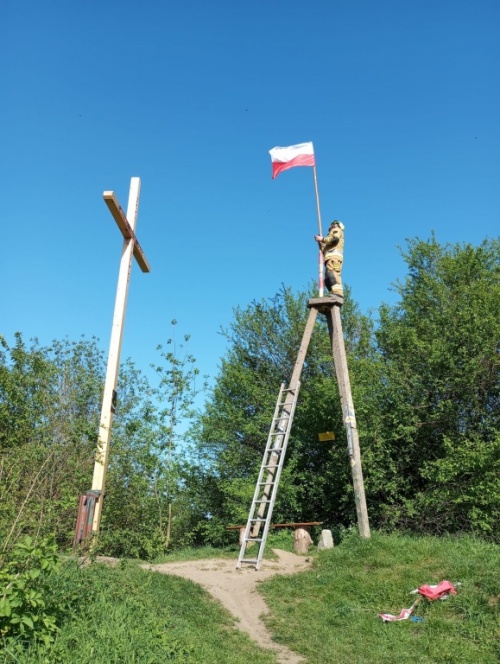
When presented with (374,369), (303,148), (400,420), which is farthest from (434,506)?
(303,148)

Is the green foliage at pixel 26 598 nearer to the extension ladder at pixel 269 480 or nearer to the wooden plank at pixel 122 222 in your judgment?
the wooden plank at pixel 122 222

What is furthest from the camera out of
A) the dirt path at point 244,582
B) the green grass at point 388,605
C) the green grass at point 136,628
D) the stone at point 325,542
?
the stone at point 325,542

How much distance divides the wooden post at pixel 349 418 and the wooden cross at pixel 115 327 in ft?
16.1

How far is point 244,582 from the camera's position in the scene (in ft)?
28.8

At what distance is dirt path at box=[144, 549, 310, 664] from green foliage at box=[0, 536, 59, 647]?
2734mm

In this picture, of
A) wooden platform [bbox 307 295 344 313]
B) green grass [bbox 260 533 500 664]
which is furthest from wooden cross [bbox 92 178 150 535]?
wooden platform [bbox 307 295 344 313]

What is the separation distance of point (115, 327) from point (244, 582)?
4.71 metres

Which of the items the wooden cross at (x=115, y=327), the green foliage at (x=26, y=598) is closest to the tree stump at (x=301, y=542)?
the wooden cross at (x=115, y=327)

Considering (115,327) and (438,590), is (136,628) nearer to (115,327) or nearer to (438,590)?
(115,327)

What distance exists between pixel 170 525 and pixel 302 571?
5.57 metres

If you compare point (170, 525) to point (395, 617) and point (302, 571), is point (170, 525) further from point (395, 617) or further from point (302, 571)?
point (395, 617)

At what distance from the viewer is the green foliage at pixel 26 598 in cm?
379

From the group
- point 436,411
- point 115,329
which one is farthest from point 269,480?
point 436,411

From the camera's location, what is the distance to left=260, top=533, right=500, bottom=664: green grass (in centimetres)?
577
